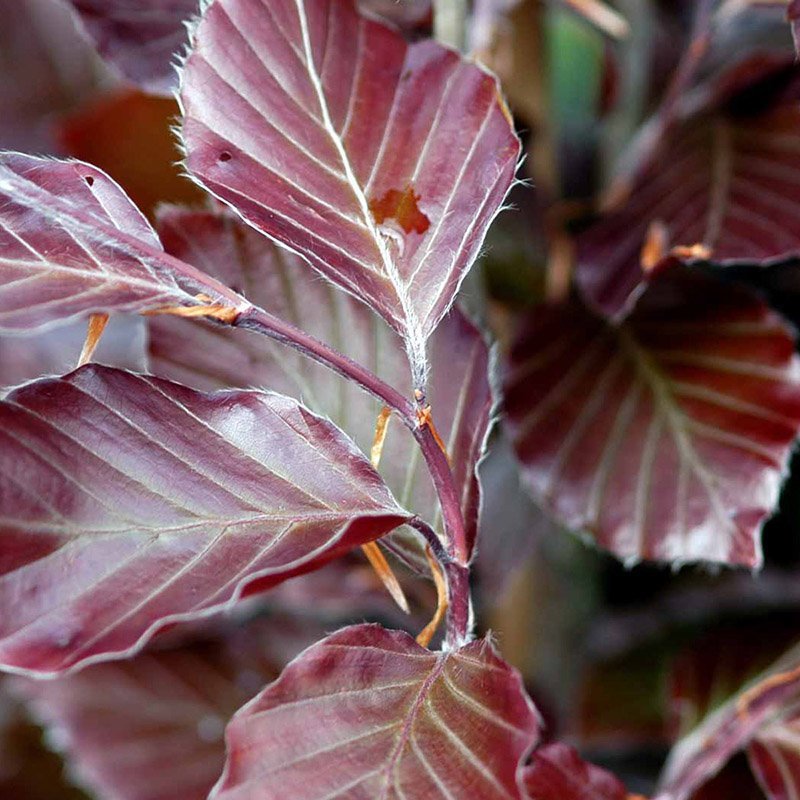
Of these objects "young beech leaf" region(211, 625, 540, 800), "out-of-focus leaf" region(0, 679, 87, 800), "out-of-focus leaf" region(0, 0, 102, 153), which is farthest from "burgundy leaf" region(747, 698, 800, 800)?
"out-of-focus leaf" region(0, 0, 102, 153)

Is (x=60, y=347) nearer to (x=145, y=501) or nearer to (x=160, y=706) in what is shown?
(x=160, y=706)

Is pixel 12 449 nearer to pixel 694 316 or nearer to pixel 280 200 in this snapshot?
pixel 280 200

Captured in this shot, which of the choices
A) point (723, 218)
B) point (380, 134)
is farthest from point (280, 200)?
point (723, 218)

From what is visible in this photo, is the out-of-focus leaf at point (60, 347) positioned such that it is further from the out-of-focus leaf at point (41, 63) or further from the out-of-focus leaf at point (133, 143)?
the out-of-focus leaf at point (41, 63)

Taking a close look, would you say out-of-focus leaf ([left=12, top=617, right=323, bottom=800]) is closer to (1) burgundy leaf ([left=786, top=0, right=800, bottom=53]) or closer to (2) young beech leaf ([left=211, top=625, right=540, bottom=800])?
(2) young beech leaf ([left=211, top=625, right=540, bottom=800])

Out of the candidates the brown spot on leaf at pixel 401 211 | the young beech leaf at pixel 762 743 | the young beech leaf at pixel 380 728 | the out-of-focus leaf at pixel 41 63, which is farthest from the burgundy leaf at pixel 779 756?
the out-of-focus leaf at pixel 41 63

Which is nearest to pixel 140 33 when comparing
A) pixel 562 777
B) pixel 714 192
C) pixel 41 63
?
pixel 714 192
